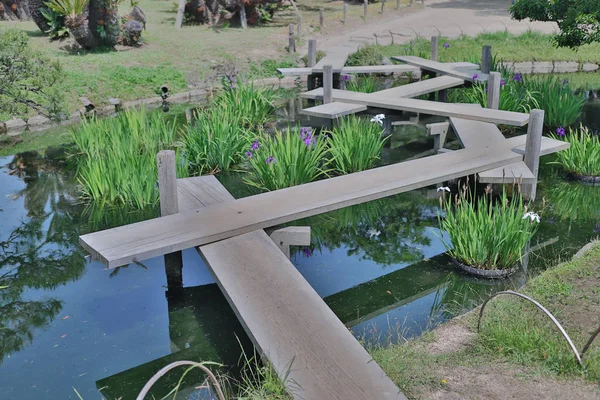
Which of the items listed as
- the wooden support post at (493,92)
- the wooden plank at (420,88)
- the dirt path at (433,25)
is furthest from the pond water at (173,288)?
the dirt path at (433,25)

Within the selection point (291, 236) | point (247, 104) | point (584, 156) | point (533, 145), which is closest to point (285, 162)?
point (291, 236)

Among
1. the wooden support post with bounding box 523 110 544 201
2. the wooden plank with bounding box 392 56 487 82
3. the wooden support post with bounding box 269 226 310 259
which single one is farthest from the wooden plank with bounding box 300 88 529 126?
the wooden support post with bounding box 269 226 310 259

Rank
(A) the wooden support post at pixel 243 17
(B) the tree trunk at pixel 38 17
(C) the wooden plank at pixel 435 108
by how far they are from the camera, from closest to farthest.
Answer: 1. (C) the wooden plank at pixel 435 108
2. (B) the tree trunk at pixel 38 17
3. (A) the wooden support post at pixel 243 17

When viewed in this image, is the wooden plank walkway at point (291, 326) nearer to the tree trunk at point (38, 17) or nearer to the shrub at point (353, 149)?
the shrub at point (353, 149)

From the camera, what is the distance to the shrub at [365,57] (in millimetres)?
14758

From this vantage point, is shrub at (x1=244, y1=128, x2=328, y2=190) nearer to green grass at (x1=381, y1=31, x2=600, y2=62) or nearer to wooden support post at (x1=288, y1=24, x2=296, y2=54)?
green grass at (x1=381, y1=31, x2=600, y2=62)

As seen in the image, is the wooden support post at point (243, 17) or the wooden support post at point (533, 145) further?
the wooden support post at point (243, 17)

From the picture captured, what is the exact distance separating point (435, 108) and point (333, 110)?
55.9 inches

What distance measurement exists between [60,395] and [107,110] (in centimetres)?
823

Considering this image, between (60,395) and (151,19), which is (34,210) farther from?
(151,19)

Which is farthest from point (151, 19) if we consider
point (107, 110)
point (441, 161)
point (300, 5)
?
point (441, 161)

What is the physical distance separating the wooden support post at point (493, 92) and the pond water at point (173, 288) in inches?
71.0

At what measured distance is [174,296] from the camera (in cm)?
585

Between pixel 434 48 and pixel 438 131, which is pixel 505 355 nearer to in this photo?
pixel 438 131
